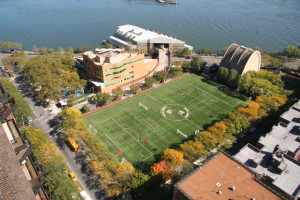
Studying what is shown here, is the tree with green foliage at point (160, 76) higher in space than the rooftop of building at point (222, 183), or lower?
lower

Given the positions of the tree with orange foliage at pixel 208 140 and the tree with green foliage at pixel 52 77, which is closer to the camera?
the tree with orange foliage at pixel 208 140

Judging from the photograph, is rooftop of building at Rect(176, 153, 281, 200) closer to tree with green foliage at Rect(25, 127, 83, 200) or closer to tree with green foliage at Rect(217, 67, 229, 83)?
tree with green foliage at Rect(25, 127, 83, 200)

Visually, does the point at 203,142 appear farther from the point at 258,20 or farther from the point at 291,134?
the point at 258,20

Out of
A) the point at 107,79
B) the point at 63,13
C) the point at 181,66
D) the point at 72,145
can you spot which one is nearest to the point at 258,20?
the point at 181,66

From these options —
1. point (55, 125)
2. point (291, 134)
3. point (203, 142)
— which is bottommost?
point (55, 125)

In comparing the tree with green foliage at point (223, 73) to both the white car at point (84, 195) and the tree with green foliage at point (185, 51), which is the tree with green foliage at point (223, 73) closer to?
the tree with green foliage at point (185, 51)

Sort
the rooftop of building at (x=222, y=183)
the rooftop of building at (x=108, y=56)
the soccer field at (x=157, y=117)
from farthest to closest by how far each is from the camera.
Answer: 1. the rooftop of building at (x=108, y=56)
2. the soccer field at (x=157, y=117)
3. the rooftop of building at (x=222, y=183)

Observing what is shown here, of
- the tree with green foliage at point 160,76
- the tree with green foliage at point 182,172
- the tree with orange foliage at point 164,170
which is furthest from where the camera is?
the tree with green foliage at point 160,76

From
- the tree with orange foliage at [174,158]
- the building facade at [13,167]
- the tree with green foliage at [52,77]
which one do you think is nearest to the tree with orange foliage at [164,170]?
the tree with orange foliage at [174,158]
